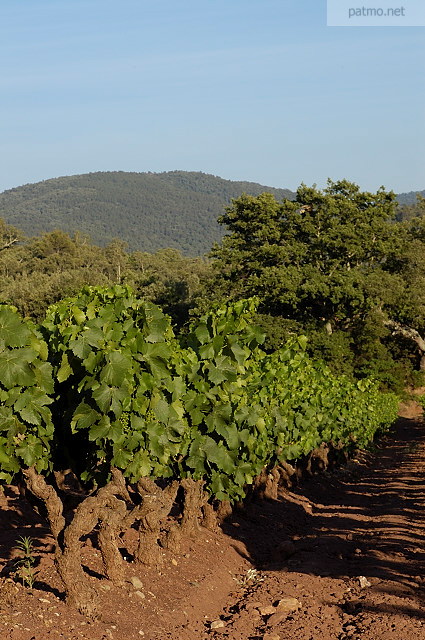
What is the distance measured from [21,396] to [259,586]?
303cm

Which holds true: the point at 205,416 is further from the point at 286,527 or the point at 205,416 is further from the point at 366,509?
the point at 366,509

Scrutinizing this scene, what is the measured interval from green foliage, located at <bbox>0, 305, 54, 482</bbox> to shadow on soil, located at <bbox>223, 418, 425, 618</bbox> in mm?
3024

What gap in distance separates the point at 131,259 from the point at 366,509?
8954 centimetres

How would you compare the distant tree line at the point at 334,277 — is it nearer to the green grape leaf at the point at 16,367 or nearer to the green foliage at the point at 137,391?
the green foliage at the point at 137,391

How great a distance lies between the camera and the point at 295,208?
2037 inches

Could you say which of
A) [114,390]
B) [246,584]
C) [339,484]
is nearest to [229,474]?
[246,584]

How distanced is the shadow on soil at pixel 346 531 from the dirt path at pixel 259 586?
21 millimetres

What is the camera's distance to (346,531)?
1088 cm

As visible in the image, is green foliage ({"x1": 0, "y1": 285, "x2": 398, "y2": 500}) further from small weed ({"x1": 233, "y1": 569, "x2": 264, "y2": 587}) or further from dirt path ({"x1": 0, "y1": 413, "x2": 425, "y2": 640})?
small weed ({"x1": 233, "y1": 569, "x2": 264, "y2": 587})

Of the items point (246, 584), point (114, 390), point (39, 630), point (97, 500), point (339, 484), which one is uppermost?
point (114, 390)

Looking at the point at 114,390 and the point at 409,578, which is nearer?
the point at 114,390

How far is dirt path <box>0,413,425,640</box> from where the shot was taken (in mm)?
6055

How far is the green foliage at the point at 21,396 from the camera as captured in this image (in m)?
6.82

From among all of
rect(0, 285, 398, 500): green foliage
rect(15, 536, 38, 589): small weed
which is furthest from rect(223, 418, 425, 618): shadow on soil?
rect(15, 536, 38, 589): small weed
